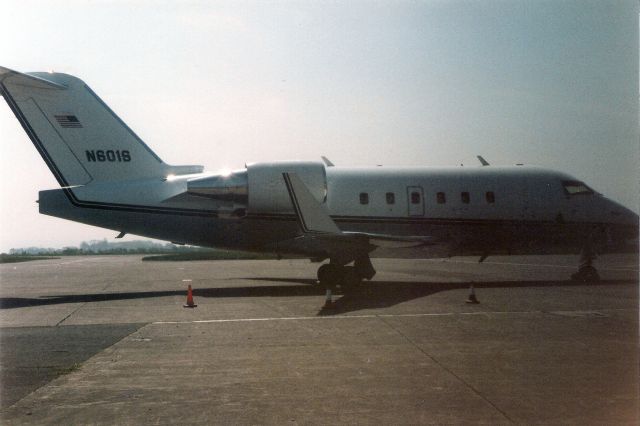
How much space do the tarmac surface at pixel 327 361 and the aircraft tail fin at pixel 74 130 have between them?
4.55 metres

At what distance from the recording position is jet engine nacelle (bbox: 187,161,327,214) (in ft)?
57.9

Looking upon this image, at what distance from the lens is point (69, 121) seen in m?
17.6

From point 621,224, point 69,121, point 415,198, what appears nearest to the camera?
point 69,121

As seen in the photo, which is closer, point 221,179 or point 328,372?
point 328,372

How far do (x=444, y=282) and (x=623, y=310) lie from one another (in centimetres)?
794

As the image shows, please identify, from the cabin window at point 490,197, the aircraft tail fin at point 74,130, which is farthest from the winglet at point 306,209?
the cabin window at point 490,197

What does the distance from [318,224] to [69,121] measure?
329 inches

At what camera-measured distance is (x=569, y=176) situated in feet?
66.0

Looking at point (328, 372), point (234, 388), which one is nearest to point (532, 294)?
point (328, 372)

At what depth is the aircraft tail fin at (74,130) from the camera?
17141 mm

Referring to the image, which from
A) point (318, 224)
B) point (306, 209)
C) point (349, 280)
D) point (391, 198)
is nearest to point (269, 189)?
point (306, 209)

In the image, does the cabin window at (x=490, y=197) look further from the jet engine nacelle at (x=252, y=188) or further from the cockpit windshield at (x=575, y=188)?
the jet engine nacelle at (x=252, y=188)

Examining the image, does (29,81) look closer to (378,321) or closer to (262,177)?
(262,177)

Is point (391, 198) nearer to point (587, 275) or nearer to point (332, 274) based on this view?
point (332, 274)
